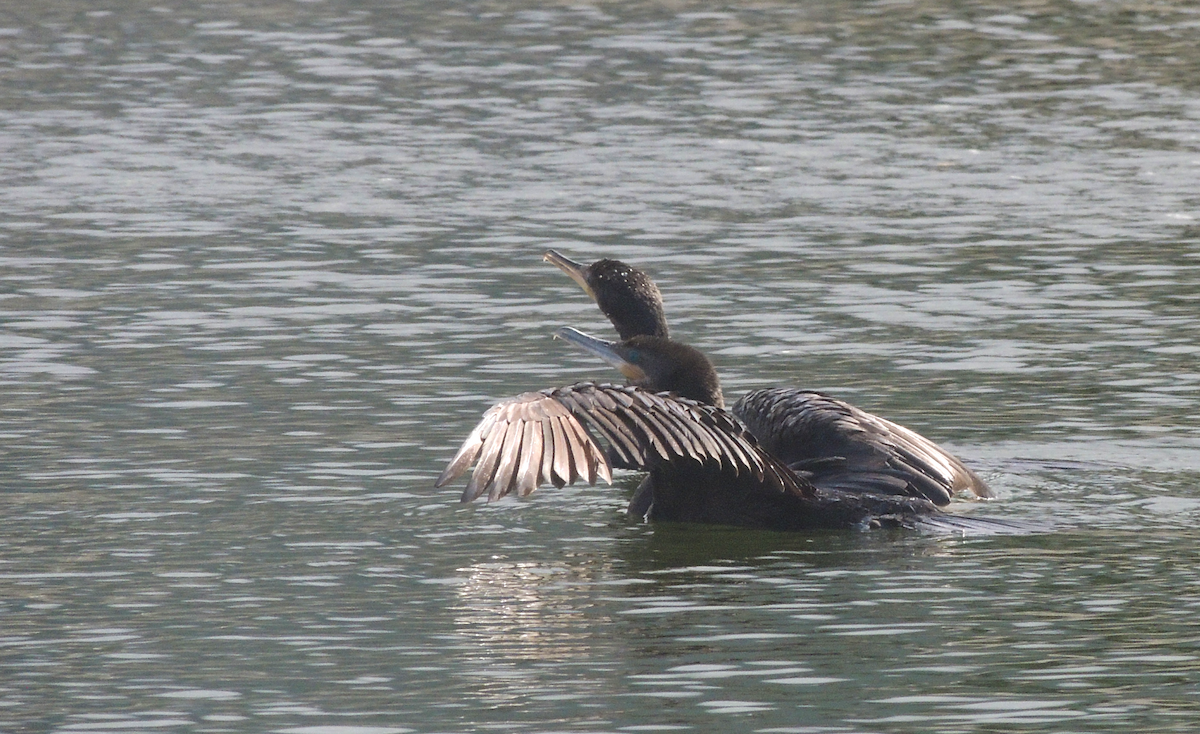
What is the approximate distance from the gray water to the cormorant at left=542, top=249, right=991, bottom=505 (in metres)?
0.31

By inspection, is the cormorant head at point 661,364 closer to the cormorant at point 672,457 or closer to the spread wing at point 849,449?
the cormorant at point 672,457

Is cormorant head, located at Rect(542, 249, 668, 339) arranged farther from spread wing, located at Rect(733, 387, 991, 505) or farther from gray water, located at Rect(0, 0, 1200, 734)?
spread wing, located at Rect(733, 387, 991, 505)

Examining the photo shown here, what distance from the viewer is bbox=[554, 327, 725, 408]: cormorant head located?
10.4 meters

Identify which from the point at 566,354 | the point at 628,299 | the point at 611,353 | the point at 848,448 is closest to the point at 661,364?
the point at 611,353

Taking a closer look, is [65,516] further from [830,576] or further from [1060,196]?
[1060,196]

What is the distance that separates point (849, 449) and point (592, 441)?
1.85 m

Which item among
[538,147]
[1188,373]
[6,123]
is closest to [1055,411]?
[1188,373]

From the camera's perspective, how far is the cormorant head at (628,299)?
11844 millimetres

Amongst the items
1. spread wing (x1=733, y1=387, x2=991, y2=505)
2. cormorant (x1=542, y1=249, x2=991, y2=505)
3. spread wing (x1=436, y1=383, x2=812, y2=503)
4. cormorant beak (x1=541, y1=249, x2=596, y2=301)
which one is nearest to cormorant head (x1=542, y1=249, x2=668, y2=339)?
cormorant beak (x1=541, y1=249, x2=596, y2=301)

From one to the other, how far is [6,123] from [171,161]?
2739 mm

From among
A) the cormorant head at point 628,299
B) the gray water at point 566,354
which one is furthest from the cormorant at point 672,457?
the cormorant head at point 628,299

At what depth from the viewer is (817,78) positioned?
25031mm

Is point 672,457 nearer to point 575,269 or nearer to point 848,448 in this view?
point 848,448

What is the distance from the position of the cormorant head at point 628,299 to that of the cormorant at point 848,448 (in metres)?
1.14
